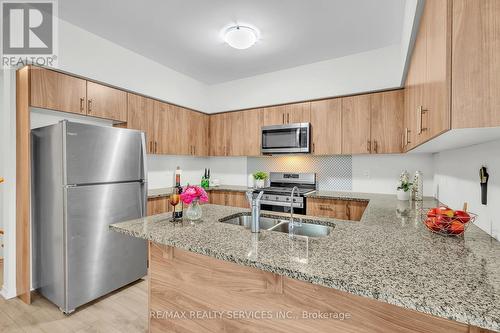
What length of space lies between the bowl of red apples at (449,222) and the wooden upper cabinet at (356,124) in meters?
1.72

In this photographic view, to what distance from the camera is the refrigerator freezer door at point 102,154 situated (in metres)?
2.08

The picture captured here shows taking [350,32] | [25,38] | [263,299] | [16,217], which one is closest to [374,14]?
[350,32]

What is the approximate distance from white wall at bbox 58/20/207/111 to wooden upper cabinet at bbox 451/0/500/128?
3.03 meters

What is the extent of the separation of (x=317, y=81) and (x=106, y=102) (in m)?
2.68

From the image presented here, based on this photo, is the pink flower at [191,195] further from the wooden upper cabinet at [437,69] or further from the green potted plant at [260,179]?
the green potted plant at [260,179]

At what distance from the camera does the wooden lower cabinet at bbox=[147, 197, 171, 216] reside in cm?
294

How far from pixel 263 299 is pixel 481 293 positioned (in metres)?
0.78

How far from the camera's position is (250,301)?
114 centimetres

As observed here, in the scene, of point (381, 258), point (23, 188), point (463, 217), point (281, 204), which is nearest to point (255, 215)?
point (381, 258)

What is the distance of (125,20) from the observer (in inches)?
93.3

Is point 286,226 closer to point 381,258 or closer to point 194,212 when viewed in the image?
point 194,212

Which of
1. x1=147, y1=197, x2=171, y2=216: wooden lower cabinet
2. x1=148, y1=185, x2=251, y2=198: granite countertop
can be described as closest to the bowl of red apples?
x1=148, y1=185, x2=251, y2=198: granite countertop

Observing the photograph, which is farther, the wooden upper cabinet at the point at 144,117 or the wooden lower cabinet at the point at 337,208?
the wooden upper cabinet at the point at 144,117

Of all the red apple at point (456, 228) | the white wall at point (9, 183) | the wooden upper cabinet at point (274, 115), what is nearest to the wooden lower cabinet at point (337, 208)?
the wooden upper cabinet at point (274, 115)
